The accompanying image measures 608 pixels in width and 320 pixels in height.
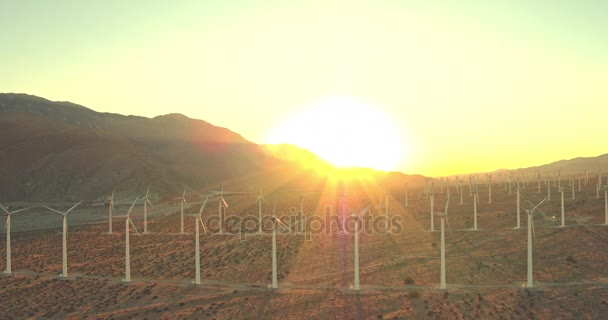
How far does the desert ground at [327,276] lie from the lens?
46.4 meters

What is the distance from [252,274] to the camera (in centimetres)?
6203

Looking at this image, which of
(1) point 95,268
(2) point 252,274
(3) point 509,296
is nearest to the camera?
(3) point 509,296

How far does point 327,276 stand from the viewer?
5997 centimetres

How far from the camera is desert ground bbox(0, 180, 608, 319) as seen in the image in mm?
46438

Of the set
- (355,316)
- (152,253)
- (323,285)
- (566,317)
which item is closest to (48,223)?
(152,253)

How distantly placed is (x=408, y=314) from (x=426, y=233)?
47866 millimetres

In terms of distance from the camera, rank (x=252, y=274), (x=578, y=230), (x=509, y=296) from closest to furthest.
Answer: (x=509, y=296) < (x=252, y=274) < (x=578, y=230)

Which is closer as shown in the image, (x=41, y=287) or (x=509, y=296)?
(x=509, y=296)

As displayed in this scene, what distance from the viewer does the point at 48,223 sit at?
5620 inches

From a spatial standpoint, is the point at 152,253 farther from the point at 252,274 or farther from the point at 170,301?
the point at 170,301
